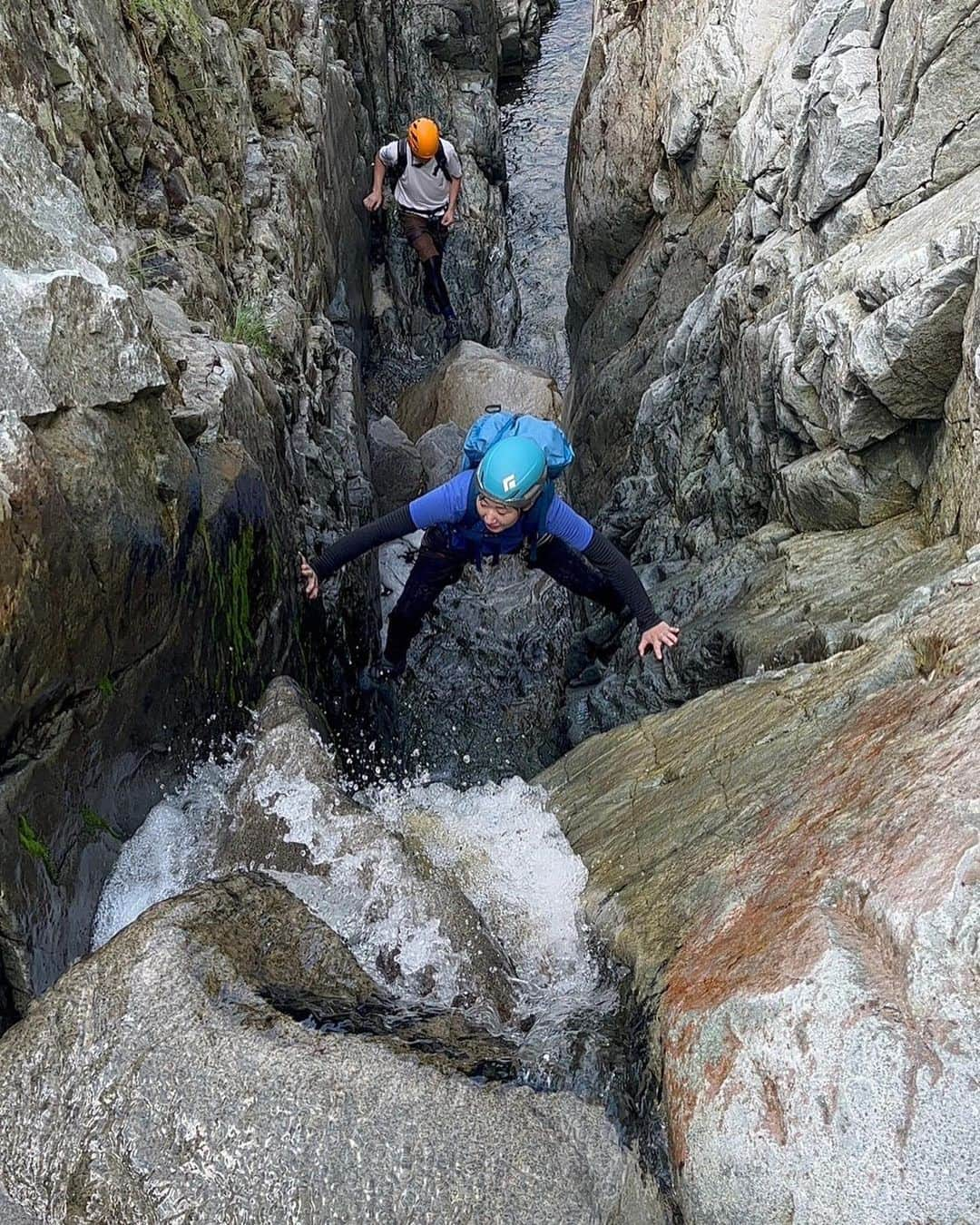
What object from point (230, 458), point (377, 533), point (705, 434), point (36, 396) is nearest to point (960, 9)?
point (705, 434)

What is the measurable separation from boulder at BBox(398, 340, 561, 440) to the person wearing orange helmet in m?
1.53

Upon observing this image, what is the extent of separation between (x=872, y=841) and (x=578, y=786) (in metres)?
3.24

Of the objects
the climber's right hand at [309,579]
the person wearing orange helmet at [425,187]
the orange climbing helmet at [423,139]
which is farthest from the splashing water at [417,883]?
the person wearing orange helmet at [425,187]

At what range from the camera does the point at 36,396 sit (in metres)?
4.77

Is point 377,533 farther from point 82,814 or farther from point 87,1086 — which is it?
point 87,1086

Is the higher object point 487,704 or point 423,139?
point 423,139

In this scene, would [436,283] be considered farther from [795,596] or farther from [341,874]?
[341,874]

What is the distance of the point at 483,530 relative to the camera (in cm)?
766

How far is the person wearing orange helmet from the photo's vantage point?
→ 1427 cm

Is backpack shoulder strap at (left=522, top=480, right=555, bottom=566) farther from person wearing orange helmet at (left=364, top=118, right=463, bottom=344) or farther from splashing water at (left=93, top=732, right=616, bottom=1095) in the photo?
person wearing orange helmet at (left=364, top=118, right=463, bottom=344)

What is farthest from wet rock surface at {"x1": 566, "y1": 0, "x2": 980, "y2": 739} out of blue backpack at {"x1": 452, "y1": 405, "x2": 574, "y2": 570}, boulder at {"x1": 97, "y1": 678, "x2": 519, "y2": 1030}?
boulder at {"x1": 97, "y1": 678, "x2": 519, "y2": 1030}

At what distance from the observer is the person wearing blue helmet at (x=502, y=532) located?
6.72m

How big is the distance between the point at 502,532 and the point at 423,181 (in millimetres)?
9562

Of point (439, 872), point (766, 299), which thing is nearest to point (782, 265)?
point (766, 299)
